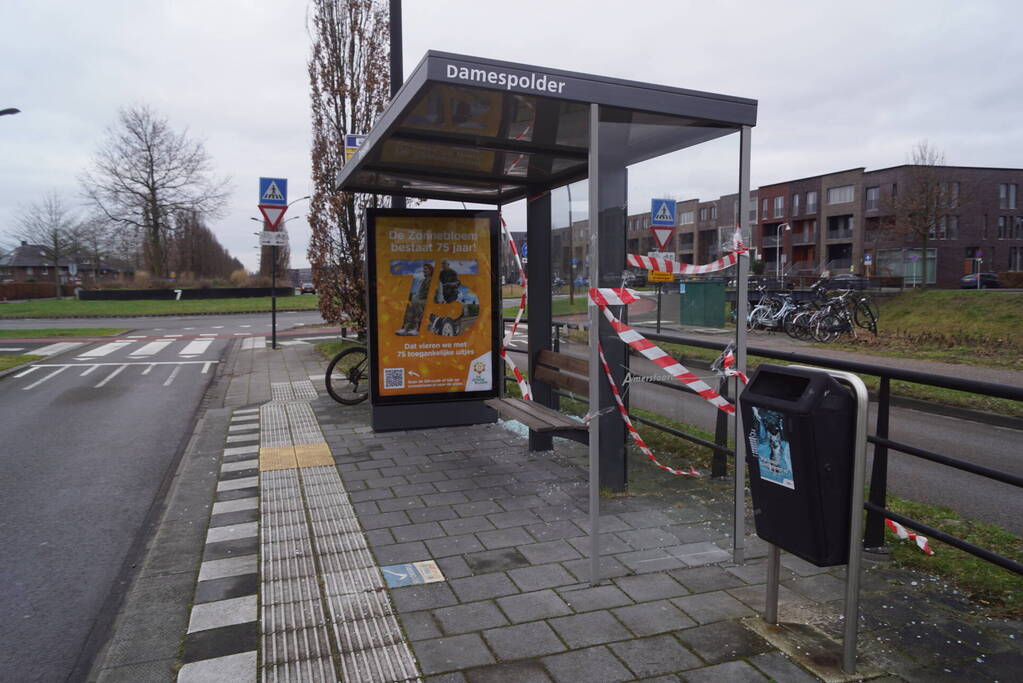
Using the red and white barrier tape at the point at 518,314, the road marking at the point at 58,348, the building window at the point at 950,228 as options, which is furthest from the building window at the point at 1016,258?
the road marking at the point at 58,348

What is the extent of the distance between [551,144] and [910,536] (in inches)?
133

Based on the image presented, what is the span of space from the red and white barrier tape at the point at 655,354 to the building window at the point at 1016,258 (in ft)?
206

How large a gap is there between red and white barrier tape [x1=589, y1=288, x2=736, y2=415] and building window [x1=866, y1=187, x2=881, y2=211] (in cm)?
5891

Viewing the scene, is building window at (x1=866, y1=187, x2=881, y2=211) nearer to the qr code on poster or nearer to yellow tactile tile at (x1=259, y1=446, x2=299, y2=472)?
the qr code on poster

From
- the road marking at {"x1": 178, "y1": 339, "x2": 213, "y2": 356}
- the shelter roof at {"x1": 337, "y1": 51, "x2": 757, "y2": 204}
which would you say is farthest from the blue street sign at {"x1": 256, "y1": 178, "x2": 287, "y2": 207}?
the shelter roof at {"x1": 337, "y1": 51, "x2": 757, "y2": 204}

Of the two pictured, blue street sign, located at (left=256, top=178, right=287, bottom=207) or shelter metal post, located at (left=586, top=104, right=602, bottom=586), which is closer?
shelter metal post, located at (left=586, top=104, right=602, bottom=586)

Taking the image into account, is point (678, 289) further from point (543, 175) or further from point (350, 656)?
point (350, 656)

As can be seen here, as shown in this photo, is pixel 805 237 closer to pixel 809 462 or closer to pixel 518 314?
pixel 518 314

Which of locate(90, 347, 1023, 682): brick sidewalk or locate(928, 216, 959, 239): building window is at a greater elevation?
locate(928, 216, 959, 239): building window

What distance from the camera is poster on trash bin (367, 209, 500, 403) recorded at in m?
7.18

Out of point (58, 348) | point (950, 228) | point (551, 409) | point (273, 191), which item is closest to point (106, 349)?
point (58, 348)

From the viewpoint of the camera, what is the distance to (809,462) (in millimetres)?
2760

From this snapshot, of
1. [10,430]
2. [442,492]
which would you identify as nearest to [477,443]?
[442,492]

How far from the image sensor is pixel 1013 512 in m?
5.17
